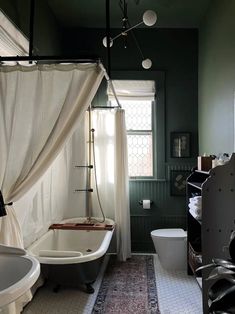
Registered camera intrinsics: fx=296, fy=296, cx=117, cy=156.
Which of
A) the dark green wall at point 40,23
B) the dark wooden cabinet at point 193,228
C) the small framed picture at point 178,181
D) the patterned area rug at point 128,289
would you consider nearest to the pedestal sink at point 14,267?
the patterned area rug at point 128,289

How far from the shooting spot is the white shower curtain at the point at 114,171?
388 centimetres

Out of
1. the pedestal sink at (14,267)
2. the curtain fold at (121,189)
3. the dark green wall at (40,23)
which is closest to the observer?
the pedestal sink at (14,267)

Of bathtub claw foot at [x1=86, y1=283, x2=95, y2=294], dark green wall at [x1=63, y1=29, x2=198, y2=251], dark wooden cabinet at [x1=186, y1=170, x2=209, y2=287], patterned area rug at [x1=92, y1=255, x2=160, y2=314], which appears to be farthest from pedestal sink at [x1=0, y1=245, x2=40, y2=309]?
dark green wall at [x1=63, y1=29, x2=198, y2=251]

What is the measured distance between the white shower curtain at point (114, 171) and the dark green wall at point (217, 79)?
1.08m

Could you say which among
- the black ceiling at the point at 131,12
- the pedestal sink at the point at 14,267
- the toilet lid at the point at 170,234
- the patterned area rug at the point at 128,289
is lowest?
the patterned area rug at the point at 128,289

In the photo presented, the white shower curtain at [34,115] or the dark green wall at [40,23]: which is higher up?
the dark green wall at [40,23]

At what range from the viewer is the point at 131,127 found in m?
4.38

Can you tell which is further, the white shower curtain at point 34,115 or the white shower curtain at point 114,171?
the white shower curtain at point 114,171

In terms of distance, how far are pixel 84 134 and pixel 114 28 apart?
161cm

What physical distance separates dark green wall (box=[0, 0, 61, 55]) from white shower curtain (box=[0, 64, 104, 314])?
77cm

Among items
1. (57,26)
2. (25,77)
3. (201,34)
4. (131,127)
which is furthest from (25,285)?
(201,34)

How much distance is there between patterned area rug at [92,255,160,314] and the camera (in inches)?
104

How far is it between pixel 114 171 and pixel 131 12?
206 cm

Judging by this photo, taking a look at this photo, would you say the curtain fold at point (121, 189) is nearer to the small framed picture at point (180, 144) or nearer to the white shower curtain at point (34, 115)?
the small framed picture at point (180, 144)
